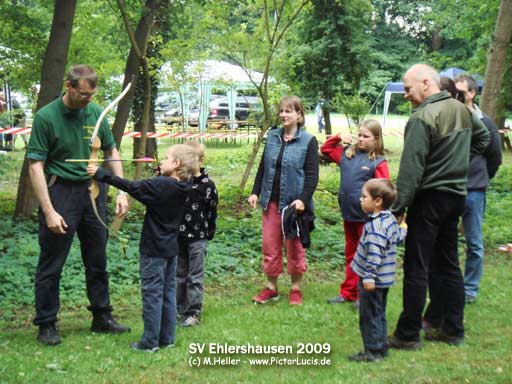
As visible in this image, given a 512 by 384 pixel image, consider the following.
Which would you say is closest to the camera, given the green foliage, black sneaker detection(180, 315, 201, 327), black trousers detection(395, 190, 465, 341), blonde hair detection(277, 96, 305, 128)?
black trousers detection(395, 190, 465, 341)

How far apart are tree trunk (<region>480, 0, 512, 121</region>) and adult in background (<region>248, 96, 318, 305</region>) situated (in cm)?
541

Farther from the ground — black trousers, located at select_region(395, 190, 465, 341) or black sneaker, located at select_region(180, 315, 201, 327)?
black trousers, located at select_region(395, 190, 465, 341)

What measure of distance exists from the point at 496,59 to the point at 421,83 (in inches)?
247

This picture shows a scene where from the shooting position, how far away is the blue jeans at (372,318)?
15.1 feet

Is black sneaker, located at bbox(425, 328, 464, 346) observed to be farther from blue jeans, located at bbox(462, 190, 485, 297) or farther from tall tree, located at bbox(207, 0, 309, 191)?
tall tree, located at bbox(207, 0, 309, 191)

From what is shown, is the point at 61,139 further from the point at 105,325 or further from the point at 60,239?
the point at 105,325

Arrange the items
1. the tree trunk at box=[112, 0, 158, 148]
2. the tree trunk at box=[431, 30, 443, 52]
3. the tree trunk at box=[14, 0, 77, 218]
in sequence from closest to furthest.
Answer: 1. the tree trunk at box=[14, 0, 77, 218]
2. the tree trunk at box=[112, 0, 158, 148]
3. the tree trunk at box=[431, 30, 443, 52]

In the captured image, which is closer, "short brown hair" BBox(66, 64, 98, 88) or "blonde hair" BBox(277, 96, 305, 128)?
"short brown hair" BBox(66, 64, 98, 88)

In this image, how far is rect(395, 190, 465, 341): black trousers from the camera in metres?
4.77

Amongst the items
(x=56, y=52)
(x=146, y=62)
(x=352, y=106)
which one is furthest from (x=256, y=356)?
(x=352, y=106)

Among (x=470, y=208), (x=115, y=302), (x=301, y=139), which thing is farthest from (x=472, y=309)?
(x=115, y=302)

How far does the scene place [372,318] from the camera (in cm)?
461

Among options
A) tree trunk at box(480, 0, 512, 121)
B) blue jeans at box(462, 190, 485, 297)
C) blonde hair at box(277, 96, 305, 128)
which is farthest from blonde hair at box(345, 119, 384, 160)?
tree trunk at box(480, 0, 512, 121)

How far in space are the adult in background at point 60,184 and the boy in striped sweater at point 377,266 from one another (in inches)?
70.8
